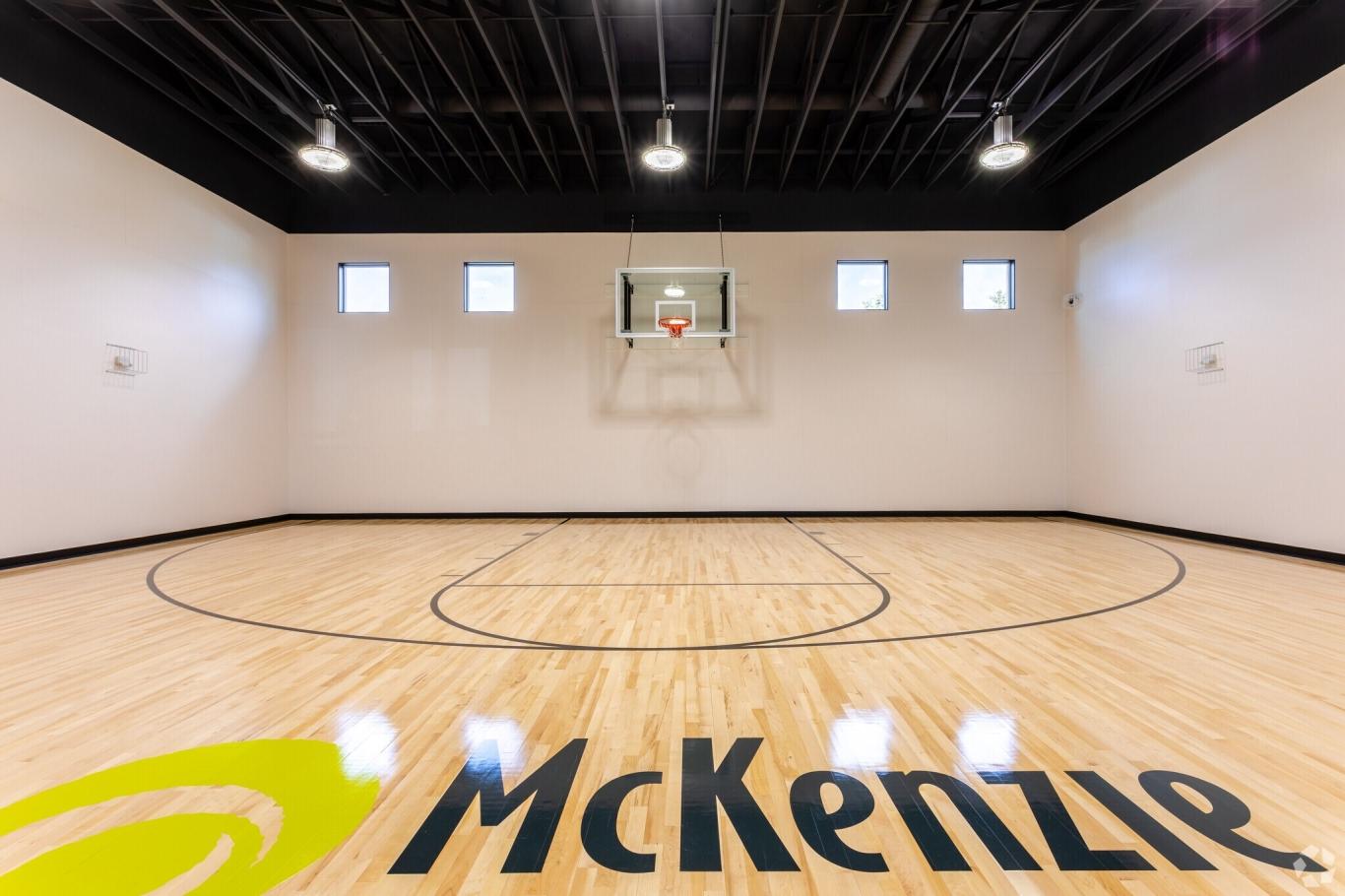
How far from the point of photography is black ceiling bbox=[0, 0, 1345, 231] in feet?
20.0

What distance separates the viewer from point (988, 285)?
32.8 feet

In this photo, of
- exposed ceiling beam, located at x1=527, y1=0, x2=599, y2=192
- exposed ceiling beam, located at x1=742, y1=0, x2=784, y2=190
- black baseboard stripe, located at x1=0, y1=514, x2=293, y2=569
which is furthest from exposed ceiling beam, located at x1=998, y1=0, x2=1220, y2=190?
black baseboard stripe, located at x1=0, y1=514, x2=293, y2=569

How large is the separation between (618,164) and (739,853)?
9892 millimetres

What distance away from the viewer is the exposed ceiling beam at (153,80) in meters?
5.89

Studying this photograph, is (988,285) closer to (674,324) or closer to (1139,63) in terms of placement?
(1139,63)

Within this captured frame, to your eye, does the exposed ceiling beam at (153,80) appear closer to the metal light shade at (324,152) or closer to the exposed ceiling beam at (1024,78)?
the metal light shade at (324,152)

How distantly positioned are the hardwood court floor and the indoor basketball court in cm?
Answer: 3

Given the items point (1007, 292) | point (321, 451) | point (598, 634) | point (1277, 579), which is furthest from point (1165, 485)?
point (321, 451)

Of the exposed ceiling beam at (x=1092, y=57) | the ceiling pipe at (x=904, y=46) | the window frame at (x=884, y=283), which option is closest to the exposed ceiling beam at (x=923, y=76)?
the ceiling pipe at (x=904, y=46)

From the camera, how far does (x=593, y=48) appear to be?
718 cm

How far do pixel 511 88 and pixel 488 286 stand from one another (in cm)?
358

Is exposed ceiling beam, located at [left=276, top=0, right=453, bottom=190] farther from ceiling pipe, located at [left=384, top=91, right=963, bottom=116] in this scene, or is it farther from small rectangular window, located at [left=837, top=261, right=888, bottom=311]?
small rectangular window, located at [left=837, top=261, right=888, bottom=311]

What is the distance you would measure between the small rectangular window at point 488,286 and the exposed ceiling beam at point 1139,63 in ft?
26.9

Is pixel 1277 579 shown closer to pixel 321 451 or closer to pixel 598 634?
pixel 598 634
